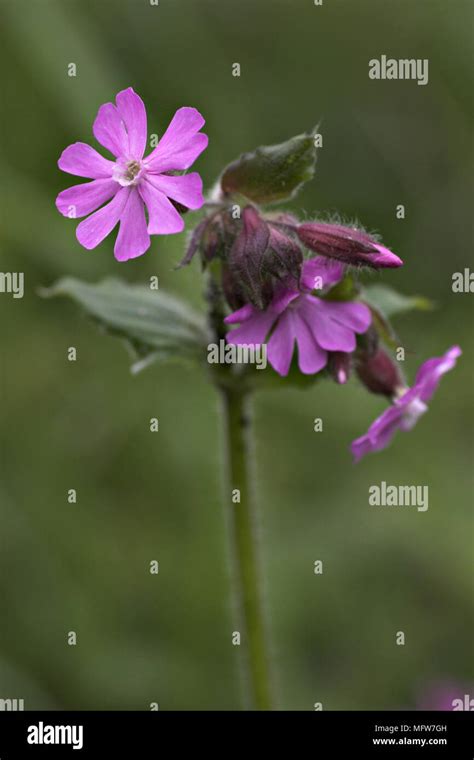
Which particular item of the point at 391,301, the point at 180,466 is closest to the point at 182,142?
the point at 391,301

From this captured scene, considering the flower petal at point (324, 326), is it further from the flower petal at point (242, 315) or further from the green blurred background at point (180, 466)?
the green blurred background at point (180, 466)

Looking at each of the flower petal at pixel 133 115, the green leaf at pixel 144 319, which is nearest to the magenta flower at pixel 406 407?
the green leaf at pixel 144 319

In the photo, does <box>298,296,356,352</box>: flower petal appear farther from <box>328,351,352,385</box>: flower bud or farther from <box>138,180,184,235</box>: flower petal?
<box>138,180,184,235</box>: flower petal

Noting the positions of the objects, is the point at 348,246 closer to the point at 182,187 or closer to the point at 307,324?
the point at 307,324
